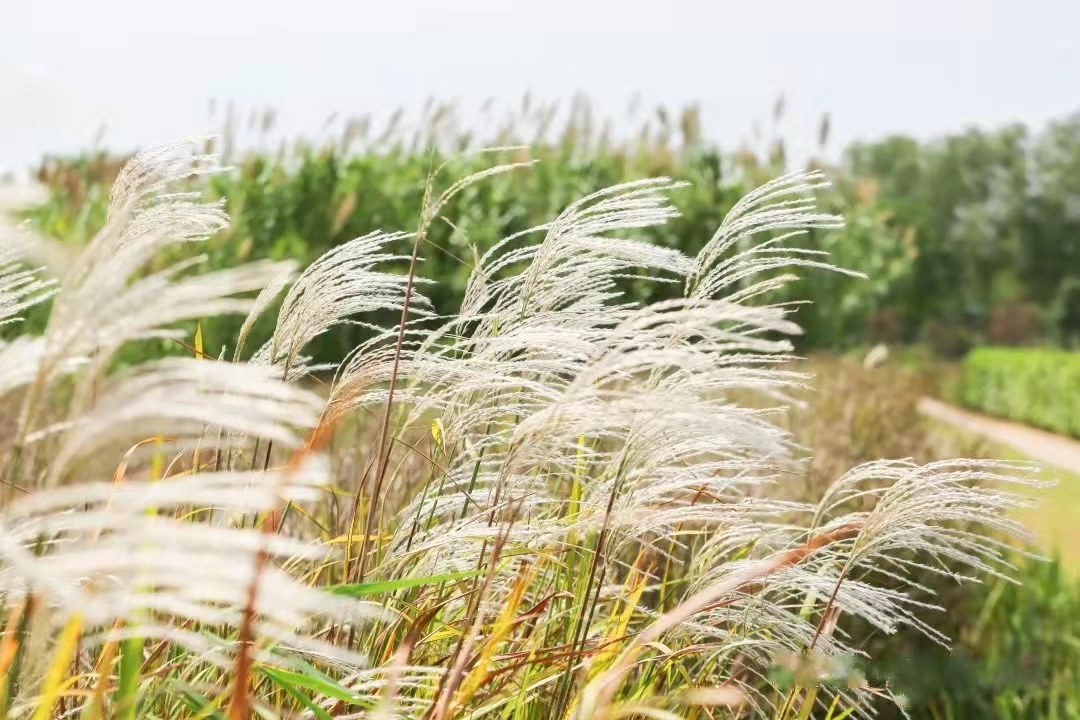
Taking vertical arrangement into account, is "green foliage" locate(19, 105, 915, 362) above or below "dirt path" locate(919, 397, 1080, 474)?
above

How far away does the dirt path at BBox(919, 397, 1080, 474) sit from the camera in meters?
14.7

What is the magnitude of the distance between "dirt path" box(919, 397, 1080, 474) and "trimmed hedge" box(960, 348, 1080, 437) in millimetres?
270

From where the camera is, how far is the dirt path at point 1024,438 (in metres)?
14.7

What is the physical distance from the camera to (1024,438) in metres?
17.7

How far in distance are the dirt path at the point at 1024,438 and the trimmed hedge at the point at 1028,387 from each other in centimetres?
27

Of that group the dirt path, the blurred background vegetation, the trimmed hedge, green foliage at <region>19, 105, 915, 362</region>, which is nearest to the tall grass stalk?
the blurred background vegetation

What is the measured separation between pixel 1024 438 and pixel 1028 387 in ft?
8.13

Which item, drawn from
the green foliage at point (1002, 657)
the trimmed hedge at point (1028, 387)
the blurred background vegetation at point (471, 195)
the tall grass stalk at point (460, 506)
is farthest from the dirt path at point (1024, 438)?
the tall grass stalk at point (460, 506)

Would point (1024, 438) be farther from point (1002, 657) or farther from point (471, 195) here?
point (1002, 657)

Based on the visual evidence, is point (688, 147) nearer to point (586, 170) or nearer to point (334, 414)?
point (586, 170)

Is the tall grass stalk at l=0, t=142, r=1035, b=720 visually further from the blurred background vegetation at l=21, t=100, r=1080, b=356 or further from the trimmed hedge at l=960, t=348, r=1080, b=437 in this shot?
the trimmed hedge at l=960, t=348, r=1080, b=437

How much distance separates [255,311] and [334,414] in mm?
243

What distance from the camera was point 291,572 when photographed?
2.26m

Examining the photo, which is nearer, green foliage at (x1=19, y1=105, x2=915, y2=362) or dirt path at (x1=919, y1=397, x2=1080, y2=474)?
green foliage at (x1=19, y1=105, x2=915, y2=362)
